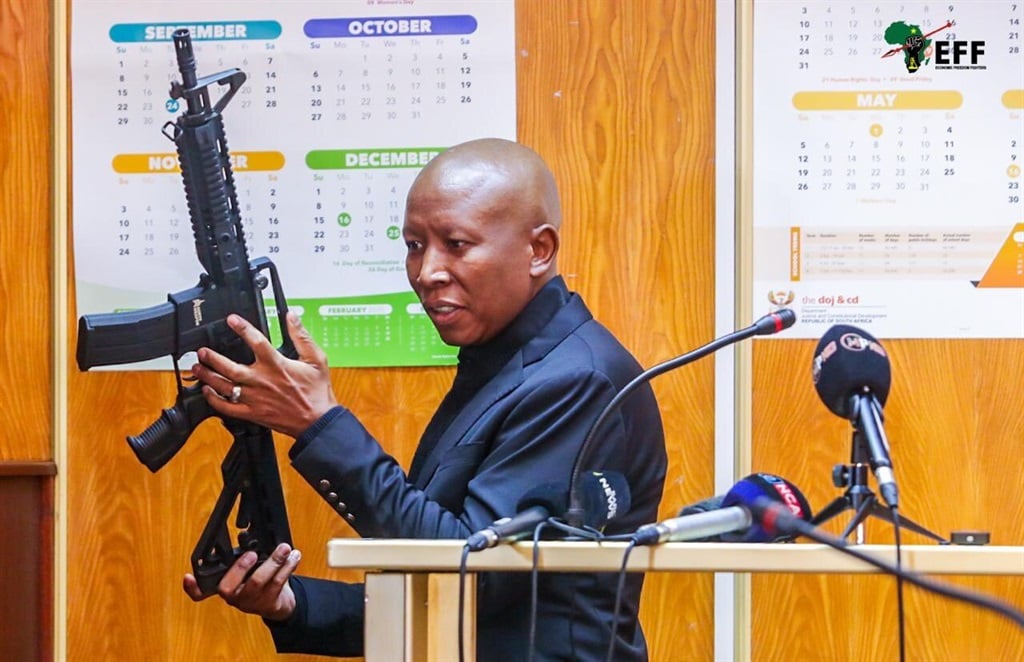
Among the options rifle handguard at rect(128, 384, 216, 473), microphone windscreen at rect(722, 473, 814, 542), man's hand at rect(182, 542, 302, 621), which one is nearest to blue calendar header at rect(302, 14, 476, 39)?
rifle handguard at rect(128, 384, 216, 473)

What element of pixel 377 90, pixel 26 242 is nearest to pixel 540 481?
pixel 377 90

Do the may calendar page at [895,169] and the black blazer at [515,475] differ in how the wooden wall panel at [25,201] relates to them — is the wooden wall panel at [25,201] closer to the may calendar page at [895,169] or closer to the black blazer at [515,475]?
the black blazer at [515,475]

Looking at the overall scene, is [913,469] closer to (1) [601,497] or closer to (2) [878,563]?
(1) [601,497]

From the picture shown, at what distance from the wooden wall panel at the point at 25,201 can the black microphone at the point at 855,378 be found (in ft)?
5.46

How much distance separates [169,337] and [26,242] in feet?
1.29

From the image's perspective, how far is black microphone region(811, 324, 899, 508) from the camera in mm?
1188

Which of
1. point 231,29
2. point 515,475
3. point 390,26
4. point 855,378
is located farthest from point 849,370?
point 231,29

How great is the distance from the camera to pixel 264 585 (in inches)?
80.7

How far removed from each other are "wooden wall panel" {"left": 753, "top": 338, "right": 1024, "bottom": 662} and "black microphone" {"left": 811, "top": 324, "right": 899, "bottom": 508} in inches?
39.3

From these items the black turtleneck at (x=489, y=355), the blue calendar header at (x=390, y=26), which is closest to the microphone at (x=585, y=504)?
the black turtleneck at (x=489, y=355)

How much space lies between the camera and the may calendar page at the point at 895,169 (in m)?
2.22

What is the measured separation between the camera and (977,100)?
222 cm

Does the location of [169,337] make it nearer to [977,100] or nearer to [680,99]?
[680,99]

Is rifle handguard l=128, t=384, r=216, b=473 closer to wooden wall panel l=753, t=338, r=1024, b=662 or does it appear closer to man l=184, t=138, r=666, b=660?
man l=184, t=138, r=666, b=660
